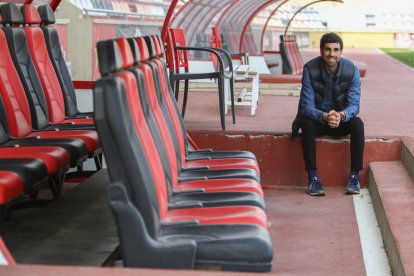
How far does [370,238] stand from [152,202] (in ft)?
7.52

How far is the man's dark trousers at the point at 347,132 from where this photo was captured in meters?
6.65

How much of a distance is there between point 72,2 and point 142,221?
6.68 meters

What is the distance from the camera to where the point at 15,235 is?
5102mm

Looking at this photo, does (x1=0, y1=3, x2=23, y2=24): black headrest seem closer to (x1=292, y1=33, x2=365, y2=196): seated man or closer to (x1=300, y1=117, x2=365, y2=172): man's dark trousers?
(x1=292, y1=33, x2=365, y2=196): seated man

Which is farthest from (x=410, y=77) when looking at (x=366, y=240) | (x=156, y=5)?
(x=366, y=240)

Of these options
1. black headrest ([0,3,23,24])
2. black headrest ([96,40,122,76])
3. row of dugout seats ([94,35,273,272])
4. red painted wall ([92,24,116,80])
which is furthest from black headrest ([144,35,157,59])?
red painted wall ([92,24,116,80])

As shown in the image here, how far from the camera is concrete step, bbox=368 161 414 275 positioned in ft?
14.8

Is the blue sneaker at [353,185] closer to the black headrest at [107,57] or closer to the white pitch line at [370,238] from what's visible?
the white pitch line at [370,238]

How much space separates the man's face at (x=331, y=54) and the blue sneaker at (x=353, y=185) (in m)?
0.86

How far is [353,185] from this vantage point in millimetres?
6816

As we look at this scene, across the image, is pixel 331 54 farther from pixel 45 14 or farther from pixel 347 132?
pixel 45 14

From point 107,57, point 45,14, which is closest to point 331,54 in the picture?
point 45,14

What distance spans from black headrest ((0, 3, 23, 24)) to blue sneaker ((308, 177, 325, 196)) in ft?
8.11

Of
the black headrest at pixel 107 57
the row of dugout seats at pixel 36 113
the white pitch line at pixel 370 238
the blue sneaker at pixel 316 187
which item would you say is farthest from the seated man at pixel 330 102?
the black headrest at pixel 107 57
